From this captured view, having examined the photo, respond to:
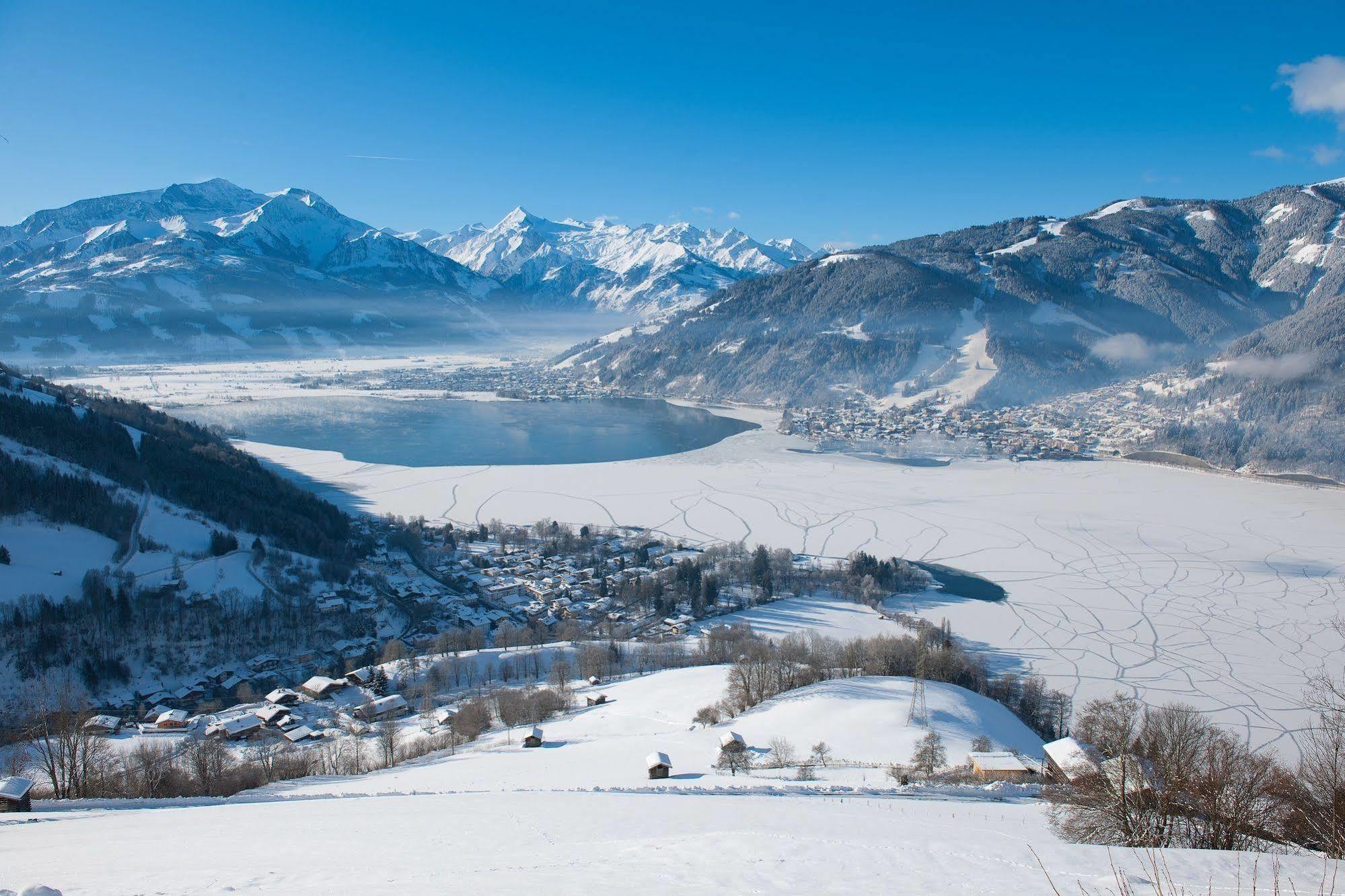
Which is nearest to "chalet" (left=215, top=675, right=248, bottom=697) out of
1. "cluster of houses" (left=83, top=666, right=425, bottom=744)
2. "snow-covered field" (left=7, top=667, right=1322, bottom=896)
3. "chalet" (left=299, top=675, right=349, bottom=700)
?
"cluster of houses" (left=83, top=666, right=425, bottom=744)

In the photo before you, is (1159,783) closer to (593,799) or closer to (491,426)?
(593,799)

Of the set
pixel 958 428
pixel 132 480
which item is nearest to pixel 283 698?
pixel 132 480

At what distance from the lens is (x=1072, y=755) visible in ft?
39.9

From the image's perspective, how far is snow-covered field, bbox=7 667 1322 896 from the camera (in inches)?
227

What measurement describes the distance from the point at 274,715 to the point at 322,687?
2.27 metres

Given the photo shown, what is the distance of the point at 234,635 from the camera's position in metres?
24.3

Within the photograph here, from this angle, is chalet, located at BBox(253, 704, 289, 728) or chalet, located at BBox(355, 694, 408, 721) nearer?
chalet, located at BBox(253, 704, 289, 728)

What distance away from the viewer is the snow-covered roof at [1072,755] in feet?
36.8

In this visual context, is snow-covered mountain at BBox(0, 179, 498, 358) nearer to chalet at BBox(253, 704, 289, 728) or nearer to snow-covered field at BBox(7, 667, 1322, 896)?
chalet at BBox(253, 704, 289, 728)

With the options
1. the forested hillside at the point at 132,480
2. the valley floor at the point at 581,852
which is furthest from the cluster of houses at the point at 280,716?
the forested hillside at the point at 132,480

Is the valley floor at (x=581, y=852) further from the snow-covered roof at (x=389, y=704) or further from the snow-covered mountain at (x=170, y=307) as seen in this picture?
the snow-covered mountain at (x=170, y=307)

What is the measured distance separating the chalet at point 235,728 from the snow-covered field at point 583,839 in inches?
207

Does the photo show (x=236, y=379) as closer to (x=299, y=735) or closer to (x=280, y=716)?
(x=280, y=716)

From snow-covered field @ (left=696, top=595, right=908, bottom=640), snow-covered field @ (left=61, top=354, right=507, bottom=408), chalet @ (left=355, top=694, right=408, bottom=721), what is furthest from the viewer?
snow-covered field @ (left=61, top=354, right=507, bottom=408)
